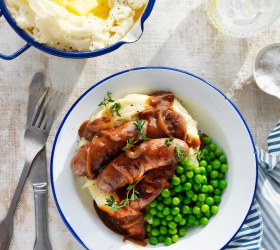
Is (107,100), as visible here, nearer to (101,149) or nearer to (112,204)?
(101,149)

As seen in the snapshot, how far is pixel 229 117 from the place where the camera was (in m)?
3.89

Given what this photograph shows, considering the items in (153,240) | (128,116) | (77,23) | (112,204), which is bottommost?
(153,240)

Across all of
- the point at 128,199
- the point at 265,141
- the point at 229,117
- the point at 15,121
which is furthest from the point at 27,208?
the point at 265,141

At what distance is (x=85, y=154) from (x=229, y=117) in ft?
3.80

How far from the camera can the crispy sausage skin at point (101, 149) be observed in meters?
3.69

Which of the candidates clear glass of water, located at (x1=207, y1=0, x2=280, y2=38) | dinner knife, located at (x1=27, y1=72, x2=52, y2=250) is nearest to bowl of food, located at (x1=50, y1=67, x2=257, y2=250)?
dinner knife, located at (x1=27, y1=72, x2=52, y2=250)

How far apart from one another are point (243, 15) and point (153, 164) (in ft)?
4.97

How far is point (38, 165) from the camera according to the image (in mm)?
4137

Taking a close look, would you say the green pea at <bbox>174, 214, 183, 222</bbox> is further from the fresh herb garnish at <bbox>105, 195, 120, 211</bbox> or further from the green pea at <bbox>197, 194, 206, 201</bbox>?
the fresh herb garnish at <bbox>105, 195, 120, 211</bbox>

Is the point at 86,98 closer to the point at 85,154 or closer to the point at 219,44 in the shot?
the point at 85,154

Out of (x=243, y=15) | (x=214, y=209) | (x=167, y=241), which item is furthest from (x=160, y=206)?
(x=243, y=15)

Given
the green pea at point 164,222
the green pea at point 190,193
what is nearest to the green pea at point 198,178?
the green pea at point 190,193

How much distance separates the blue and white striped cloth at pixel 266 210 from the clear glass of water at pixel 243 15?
33.0 inches

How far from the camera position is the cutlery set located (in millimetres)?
4113
